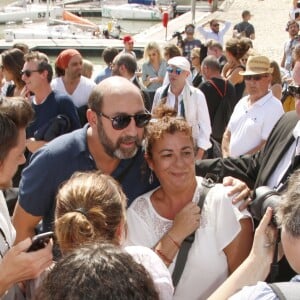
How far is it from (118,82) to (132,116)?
209mm

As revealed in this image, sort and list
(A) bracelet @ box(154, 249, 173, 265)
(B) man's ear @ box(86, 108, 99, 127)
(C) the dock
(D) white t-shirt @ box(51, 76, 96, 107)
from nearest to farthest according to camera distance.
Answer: (A) bracelet @ box(154, 249, 173, 265), (B) man's ear @ box(86, 108, 99, 127), (D) white t-shirt @ box(51, 76, 96, 107), (C) the dock

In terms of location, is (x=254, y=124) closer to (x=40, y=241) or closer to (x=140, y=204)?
(x=140, y=204)

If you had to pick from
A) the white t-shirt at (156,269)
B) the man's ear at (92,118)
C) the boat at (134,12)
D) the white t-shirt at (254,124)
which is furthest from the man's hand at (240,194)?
the boat at (134,12)

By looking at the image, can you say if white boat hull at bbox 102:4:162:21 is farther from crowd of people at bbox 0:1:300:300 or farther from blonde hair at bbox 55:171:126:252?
blonde hair at bbox 55:171:126:252

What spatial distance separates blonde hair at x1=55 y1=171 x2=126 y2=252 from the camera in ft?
5.79

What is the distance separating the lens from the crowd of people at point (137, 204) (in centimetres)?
151

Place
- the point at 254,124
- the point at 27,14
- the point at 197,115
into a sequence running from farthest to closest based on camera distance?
the point at 27,14, the point at 197,115, the point at 254,124

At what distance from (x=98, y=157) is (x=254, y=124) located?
1778 millimetres

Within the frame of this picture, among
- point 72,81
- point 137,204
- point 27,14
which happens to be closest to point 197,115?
point 72,81

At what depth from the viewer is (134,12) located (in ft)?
120

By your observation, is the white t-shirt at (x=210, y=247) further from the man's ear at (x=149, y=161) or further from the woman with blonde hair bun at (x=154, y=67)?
the woman with blonde hair bun at (x=154, y=67)

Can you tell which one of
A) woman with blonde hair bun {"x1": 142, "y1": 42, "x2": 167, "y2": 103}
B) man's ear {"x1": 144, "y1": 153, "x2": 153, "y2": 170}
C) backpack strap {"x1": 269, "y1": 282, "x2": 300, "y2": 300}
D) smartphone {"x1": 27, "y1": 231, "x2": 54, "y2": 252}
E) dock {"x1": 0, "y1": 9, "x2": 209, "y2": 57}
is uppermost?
backpack strap {"x1": 269, "y1": 282, "x2": 300, "y2": 300}

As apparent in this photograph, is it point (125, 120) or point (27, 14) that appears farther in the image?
point (27, 14)

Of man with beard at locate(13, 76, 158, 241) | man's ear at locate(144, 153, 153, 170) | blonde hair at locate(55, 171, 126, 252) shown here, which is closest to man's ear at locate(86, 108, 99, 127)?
man with beard at locate(13, 76, 158, 241)
